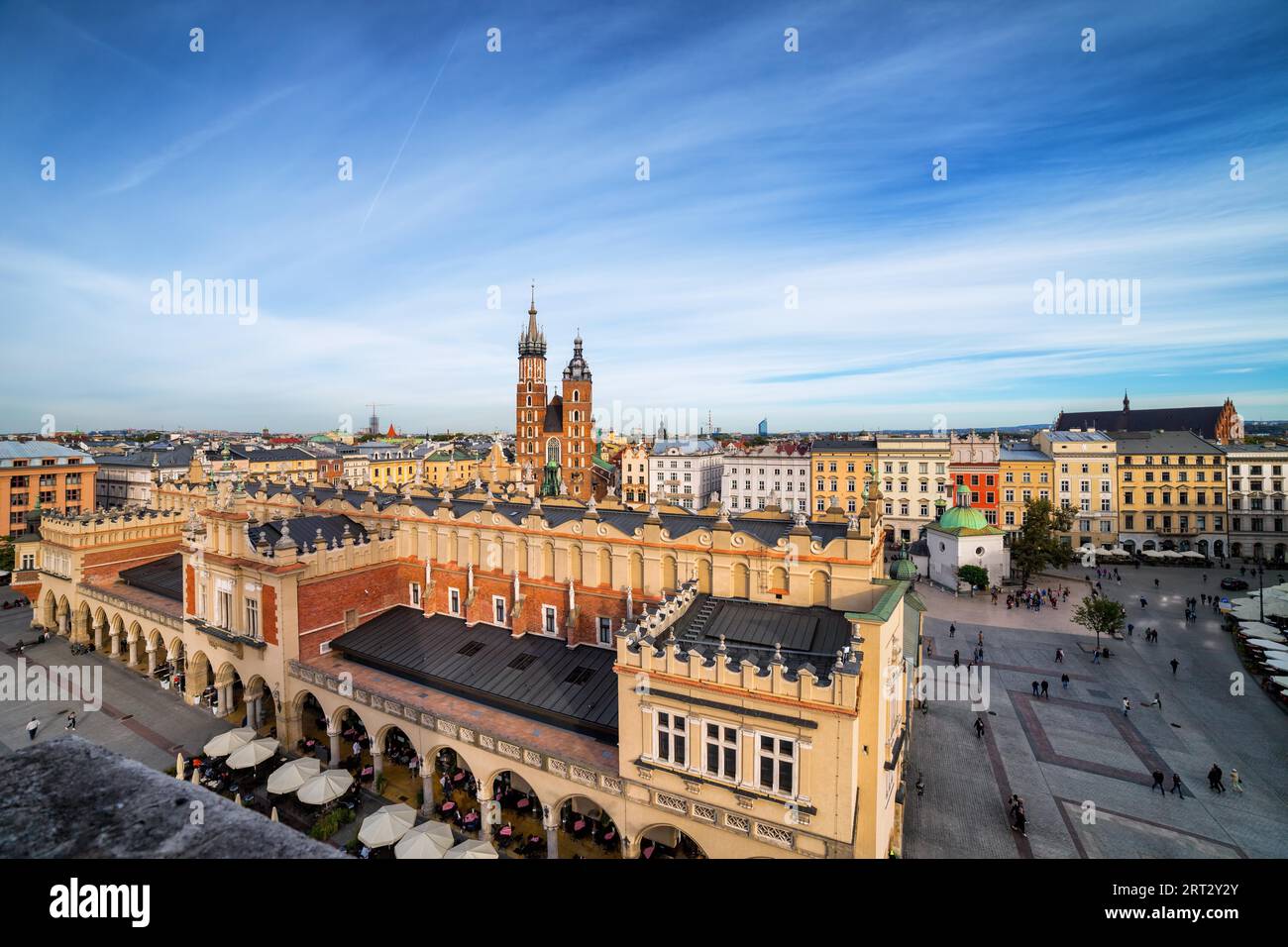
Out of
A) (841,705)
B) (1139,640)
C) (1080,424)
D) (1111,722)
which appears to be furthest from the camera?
(1080,424)

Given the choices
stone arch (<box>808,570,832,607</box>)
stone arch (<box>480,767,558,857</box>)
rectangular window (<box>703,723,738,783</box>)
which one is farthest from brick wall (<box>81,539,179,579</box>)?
stone arch (<box>808,570,832,607</box>)

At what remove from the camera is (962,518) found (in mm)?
64938

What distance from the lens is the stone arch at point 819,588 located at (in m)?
24.2

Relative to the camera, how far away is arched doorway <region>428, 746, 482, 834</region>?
25.4 metres

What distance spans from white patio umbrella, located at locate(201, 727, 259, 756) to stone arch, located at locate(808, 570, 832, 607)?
1085 inches

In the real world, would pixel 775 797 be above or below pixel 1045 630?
above

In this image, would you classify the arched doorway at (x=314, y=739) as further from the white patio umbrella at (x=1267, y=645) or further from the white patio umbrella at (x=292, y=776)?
the white patio umbrella at (x=1267, y=645)

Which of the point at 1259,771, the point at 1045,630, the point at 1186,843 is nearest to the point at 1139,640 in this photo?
the point at 1045,630

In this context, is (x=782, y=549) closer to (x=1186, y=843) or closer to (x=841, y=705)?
(x=841, y=705)

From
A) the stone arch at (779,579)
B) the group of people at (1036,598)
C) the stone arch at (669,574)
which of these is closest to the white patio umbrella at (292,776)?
the stone arch at (669,574)

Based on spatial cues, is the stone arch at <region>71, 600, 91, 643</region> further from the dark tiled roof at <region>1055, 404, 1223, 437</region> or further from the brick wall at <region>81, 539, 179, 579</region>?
the dark tiled roof at <region>1055, 404, 1223, 437</region>
